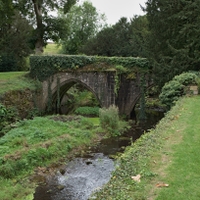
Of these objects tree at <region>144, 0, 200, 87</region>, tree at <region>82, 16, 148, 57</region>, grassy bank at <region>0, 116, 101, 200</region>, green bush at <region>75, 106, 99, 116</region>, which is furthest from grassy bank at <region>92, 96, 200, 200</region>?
tree at <region>82, 16, 148, 57</region>

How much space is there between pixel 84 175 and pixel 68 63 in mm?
11670

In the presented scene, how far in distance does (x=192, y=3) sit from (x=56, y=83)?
11359 mm

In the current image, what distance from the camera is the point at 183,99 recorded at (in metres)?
11.3

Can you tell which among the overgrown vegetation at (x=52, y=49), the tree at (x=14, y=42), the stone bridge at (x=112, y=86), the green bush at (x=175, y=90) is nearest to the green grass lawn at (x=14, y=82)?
the stone bridge at (x=112, y=86)

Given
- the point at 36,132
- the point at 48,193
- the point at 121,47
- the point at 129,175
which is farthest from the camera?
the point at 121,47

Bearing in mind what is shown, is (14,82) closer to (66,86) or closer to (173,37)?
(66,86)

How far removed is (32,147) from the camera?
11.0 metres

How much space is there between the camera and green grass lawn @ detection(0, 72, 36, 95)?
18428mm

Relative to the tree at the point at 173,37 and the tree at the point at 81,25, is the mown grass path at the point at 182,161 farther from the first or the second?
the tree at the point at 81,25

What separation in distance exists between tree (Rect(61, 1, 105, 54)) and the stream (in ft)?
85.2

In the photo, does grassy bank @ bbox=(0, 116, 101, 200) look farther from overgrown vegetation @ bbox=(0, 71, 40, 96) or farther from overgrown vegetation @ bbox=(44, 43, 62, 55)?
overgrown vegetation @ bbox=(44, 43, 62, 55)

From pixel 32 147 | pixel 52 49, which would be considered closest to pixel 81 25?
pixel 52 49

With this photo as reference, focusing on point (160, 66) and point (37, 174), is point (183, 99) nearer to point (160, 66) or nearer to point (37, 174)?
point (160, 66)

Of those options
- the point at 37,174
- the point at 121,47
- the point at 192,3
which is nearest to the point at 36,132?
the point at 37,174
